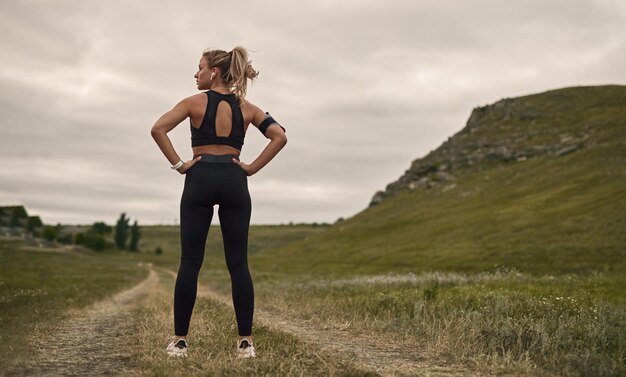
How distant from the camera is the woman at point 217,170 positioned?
6.75 metres

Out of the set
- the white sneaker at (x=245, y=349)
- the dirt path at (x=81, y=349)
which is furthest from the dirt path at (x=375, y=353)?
the dirt path at (x=81, y=349)

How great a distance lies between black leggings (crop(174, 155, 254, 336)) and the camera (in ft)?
22.1

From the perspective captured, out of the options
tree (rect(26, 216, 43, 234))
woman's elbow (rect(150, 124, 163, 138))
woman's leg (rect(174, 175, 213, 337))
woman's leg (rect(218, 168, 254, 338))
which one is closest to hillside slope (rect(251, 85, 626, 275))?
woman's leg (rect(218, 168, 254, 338))

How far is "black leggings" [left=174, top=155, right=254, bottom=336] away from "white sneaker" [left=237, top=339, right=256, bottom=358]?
11cm

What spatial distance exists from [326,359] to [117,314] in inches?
362

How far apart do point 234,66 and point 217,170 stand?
53.5 inches

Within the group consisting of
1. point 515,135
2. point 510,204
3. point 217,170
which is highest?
point 515,135

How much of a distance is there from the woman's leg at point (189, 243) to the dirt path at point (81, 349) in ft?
2.82

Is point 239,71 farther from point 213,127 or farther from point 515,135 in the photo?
point 515,135

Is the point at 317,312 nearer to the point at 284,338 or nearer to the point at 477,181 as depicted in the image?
the point at 284,338

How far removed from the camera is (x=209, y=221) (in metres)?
6.96

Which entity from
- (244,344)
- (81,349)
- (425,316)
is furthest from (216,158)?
(425,316)

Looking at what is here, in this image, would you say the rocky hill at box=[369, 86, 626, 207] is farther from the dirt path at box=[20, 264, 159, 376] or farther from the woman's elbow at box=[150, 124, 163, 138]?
the woman's elbow at box=[150, 124, 163, 138]

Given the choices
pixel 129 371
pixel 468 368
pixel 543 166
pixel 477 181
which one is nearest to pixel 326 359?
pixel 468 368
